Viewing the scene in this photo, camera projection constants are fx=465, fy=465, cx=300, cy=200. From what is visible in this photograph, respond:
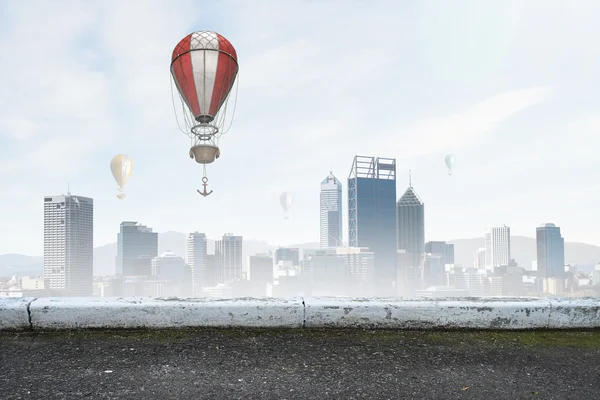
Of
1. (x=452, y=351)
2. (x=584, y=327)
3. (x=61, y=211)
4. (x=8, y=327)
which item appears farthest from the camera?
(x=61, y=211)

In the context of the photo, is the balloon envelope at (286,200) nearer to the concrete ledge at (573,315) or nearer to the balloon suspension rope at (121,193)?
the balloon suspension rope at (121,193)

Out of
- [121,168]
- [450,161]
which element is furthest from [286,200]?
[121,168]

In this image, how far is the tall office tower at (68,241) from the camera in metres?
178

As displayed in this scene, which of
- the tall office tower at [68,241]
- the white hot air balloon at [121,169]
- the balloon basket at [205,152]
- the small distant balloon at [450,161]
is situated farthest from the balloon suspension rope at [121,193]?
the tall office tower at [68,241]

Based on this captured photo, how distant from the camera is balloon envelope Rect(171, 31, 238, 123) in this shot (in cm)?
1619

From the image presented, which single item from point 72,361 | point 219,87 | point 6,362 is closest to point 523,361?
point 72,361

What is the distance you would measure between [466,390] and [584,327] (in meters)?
2.91

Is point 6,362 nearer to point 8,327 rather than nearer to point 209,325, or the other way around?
point 8,327

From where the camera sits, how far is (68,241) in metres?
183

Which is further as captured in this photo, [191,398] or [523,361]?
[523,361]

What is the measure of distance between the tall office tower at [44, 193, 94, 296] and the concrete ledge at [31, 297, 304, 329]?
18969cm

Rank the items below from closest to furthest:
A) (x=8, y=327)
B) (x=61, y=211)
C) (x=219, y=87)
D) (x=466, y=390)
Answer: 1. (x=466, y=390)
2. (x=8, y=327)
3. (x=219, y=87)
4. (x=61, y=211)

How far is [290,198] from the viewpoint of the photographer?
81375 mm

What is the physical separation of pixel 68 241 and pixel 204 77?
190 meters
